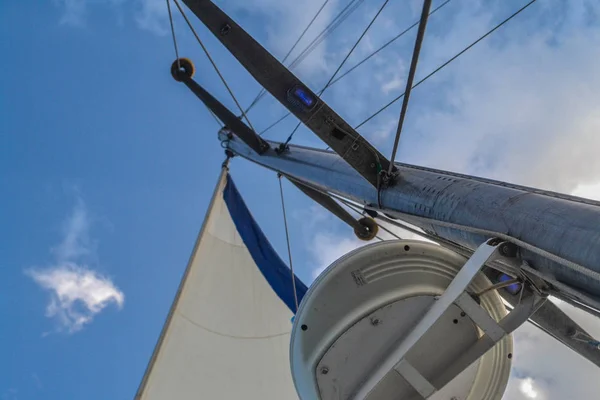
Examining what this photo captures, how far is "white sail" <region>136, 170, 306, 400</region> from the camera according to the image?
17.6 feet

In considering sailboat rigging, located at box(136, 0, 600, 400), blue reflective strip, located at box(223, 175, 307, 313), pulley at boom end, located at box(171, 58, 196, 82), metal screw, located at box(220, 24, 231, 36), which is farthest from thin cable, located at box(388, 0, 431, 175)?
blue reflective strip, located at box(223, 175, 307, 313)

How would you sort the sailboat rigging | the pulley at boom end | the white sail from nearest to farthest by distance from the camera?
the sailboat rigging < the white sail < the pulley at boom end

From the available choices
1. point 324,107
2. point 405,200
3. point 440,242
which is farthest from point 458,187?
point 324,107

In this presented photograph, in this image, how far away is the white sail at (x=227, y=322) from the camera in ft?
17.6

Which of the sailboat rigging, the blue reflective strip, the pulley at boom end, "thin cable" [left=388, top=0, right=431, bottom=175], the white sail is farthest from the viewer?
the blue reflective strip

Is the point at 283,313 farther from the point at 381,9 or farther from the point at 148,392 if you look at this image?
the point at 381,9

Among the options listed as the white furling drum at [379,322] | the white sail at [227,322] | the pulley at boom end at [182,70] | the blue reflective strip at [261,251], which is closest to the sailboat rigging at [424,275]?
the white furling drum at [379,322]

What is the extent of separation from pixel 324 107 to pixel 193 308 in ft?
12.9

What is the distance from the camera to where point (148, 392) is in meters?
4.82

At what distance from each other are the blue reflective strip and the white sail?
2 cm

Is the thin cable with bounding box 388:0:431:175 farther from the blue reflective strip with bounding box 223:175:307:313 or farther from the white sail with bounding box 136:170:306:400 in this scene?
the blue reflective strip with bounding box 223:175:307:313

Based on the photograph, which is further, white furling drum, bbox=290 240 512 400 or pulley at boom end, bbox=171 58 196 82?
pulley at boom end, bbox=171 58 196 82

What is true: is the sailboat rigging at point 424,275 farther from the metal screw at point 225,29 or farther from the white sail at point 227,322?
the white sail at point 227,322

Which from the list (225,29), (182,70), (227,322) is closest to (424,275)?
(225,29)
